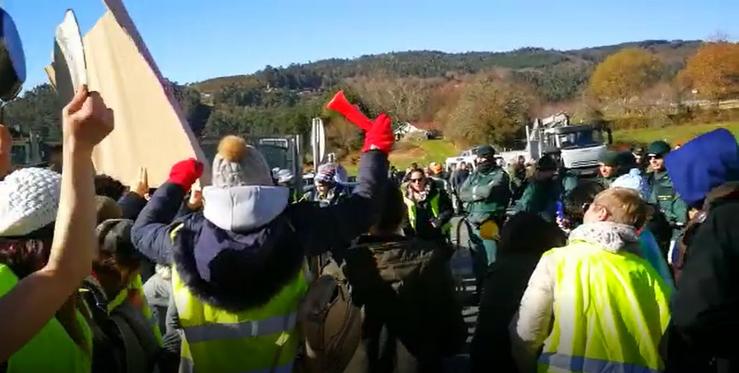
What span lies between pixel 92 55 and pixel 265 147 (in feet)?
22.6

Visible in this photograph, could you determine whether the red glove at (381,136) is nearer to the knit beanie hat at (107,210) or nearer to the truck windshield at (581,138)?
the knit beanie hat at (107,210)

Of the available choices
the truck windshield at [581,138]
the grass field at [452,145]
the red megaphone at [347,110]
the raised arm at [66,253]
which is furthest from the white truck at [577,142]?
the grass field at [452,145]

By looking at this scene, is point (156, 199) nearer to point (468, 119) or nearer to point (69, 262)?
point (69, 262)

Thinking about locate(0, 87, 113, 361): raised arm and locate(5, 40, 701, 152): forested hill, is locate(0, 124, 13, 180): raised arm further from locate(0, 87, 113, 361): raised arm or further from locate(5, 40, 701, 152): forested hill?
locate(5, 40, 701, 152): forested hill

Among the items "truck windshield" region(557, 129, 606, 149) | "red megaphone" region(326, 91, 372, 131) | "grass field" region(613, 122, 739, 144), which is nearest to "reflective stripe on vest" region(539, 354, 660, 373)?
"red megaphone" region(326, 91, 372, 131)

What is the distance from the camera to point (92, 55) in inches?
209

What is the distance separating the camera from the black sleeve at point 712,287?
2.64m

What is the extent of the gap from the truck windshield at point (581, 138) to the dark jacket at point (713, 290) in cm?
2549

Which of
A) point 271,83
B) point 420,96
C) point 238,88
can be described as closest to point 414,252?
point 420,96

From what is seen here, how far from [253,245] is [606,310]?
4.43 feet

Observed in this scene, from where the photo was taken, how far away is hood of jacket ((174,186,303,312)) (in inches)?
119

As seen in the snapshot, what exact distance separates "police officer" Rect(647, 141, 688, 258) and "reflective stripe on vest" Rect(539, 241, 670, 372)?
14.4 feet

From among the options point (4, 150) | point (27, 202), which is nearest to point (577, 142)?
point (4, 150)

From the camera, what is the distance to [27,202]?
89.3 inches
